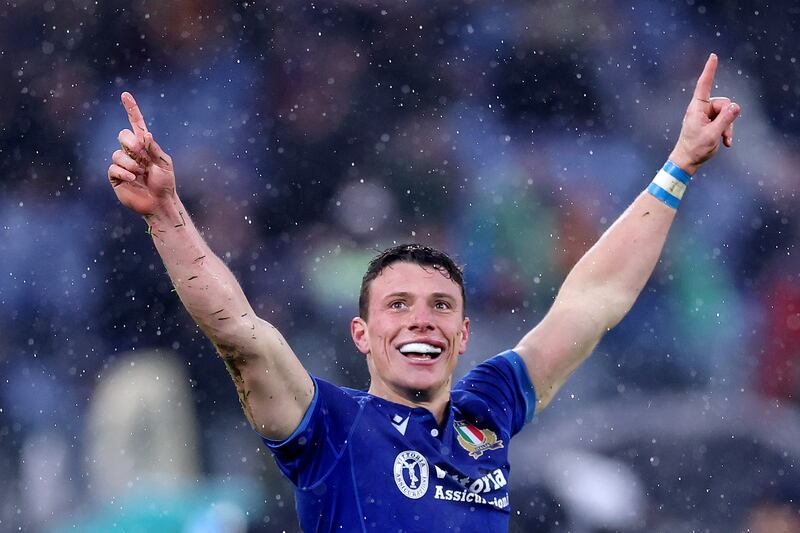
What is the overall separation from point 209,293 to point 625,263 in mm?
1813

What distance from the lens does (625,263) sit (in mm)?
4078

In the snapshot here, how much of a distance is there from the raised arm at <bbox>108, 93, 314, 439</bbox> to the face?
0.43 meters

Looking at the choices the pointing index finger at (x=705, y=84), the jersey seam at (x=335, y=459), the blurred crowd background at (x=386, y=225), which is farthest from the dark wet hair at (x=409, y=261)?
the blurred crowd background at (x=386, y=225)

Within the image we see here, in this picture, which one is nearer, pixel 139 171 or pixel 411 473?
pixel 139 171

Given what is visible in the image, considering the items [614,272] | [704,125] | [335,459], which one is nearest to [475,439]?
[335,459]

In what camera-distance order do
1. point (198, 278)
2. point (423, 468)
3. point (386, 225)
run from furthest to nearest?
point (386, 225) → point (423, 468) → point (198, 278)

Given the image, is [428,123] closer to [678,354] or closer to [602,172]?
[602,172]

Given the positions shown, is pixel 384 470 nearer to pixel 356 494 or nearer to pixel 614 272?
pixel 356 494

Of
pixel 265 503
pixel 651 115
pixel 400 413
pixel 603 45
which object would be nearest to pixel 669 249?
pixel 651 115

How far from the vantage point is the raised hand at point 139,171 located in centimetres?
271

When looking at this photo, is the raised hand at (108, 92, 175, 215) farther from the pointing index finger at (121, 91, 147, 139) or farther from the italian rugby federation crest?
the italian rugby federation crest

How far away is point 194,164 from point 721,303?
3573 mm

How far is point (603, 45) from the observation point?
7.90m

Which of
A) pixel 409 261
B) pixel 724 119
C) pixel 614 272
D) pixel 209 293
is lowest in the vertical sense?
pixel 209 293
